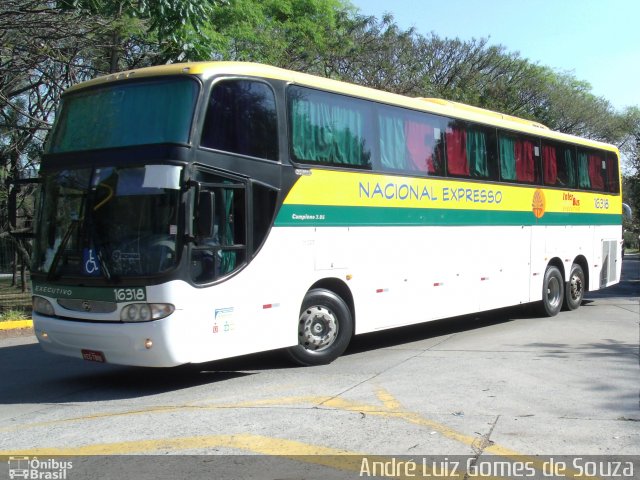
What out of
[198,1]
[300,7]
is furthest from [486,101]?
[198,1]

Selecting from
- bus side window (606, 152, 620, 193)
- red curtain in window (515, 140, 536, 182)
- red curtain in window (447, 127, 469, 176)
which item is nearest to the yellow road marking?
red curtain in window (447, 127, 469, 176)

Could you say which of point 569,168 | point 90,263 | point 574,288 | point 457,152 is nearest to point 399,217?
point 457,152

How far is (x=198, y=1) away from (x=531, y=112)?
116 ft

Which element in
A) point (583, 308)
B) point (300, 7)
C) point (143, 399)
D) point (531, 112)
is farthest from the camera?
point (531, 112)

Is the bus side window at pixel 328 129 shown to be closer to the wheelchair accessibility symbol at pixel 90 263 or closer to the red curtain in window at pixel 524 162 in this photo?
the wheelchair accessibility symbol at pixel 90 263

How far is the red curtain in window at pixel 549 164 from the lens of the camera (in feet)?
47.9

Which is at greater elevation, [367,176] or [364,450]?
[367,176]

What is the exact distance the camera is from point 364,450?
5.67m

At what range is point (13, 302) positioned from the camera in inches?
916

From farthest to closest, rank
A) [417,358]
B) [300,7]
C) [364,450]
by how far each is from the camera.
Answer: [300,7]
[417,358]
[364,450]

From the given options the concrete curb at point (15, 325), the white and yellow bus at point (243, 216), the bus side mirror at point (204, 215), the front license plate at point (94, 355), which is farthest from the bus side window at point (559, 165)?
the concrete curb at point (15, 325)

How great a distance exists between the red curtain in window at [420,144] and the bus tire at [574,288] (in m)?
6.15

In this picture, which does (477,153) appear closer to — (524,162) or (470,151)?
(470,151)

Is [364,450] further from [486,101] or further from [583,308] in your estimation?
[486,101]
